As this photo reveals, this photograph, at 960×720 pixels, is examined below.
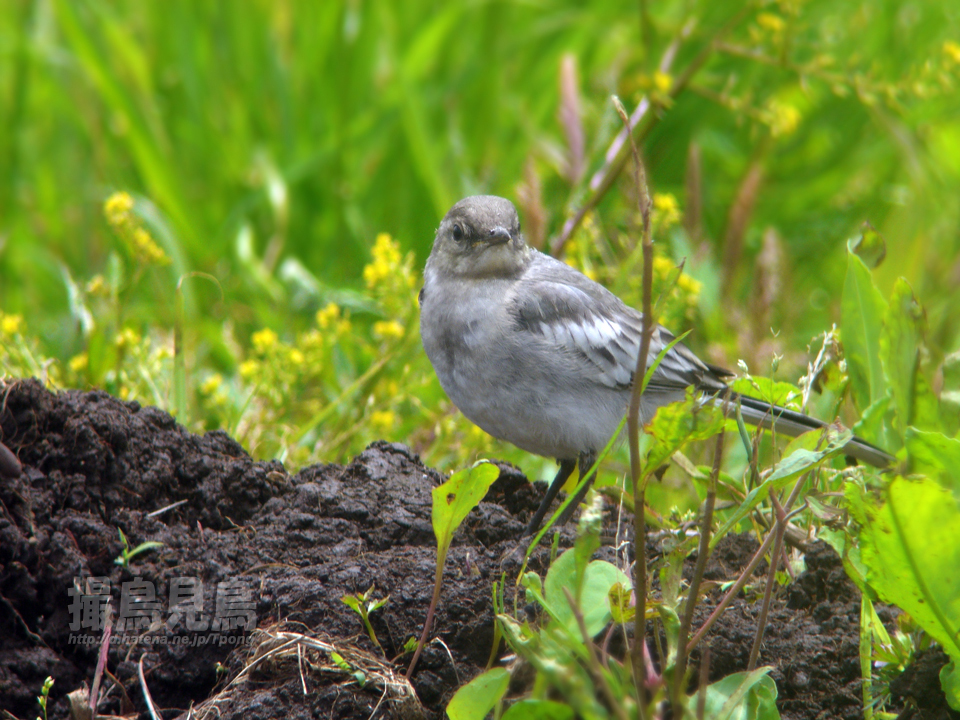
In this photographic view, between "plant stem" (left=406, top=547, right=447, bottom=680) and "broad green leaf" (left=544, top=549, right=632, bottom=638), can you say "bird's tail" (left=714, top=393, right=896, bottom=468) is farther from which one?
"plant stem" (left=406, top=547, right=447, bottom=680)

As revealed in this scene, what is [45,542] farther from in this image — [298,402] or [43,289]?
[43,289]

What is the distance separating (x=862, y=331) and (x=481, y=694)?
1.90m

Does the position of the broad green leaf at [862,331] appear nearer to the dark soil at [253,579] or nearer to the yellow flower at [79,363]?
the dark soil at [253,579]

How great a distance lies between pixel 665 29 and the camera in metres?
5.86

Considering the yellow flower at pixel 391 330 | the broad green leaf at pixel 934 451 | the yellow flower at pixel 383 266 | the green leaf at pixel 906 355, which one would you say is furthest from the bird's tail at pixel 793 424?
the yellow flower at pixel 383 266

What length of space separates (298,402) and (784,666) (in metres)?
2.29

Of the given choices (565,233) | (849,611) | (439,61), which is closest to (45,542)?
(849,611)

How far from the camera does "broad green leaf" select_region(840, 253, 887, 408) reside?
3.01 m

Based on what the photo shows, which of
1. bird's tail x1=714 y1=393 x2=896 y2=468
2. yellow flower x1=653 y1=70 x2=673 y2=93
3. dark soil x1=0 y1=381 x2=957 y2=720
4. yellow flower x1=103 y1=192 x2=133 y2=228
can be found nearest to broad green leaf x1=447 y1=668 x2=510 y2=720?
dark soil x1=0 y1=381 x2=957 y2=720

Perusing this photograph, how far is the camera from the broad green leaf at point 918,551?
186cm

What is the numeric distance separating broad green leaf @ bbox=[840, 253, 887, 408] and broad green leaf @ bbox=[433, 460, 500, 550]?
59.6 inches

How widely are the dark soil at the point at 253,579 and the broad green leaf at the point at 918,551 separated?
161mm

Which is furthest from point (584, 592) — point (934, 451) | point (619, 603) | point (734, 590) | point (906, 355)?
point (906, 355)

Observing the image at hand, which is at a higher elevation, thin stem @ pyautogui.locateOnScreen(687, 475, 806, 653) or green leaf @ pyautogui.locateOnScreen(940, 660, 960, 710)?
thin stem @ pyautogui.locateOnScreen(687, 475, 806, 653)
